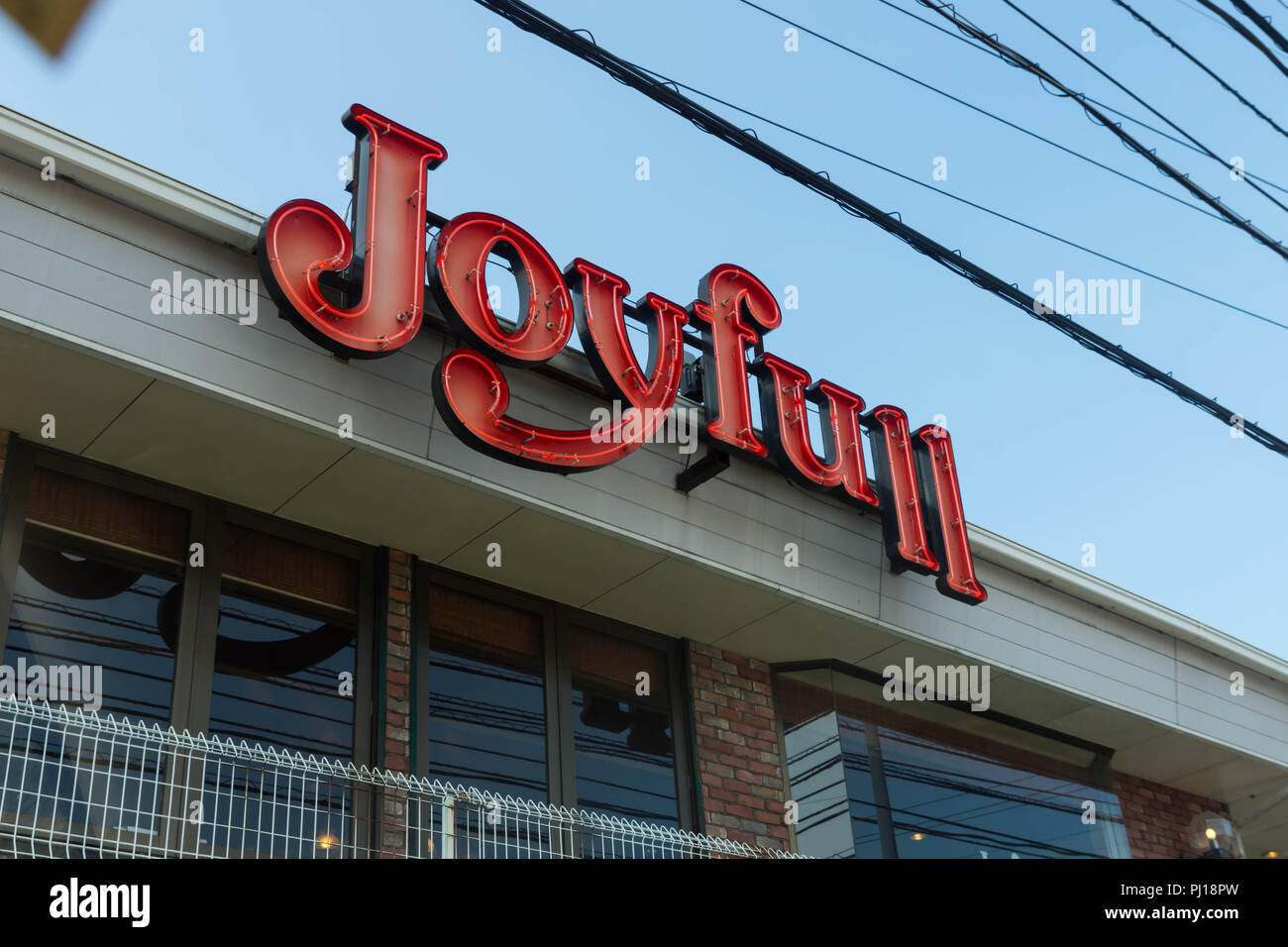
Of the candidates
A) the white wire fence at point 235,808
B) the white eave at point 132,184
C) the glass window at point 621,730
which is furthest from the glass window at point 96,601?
the glass window at point 621,730

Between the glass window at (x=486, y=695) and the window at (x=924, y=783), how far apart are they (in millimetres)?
2302

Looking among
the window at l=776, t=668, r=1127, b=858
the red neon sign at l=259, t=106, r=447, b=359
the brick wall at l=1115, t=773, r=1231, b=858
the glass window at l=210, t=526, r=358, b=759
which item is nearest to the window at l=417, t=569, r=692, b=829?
the glass window at l=210, t=526, r=358, b=759

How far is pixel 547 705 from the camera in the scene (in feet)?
30.7

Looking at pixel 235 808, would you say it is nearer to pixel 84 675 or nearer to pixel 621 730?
pixel 84 675

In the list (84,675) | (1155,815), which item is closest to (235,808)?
(84,675)

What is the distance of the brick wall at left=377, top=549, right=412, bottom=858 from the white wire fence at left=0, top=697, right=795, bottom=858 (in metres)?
0.02

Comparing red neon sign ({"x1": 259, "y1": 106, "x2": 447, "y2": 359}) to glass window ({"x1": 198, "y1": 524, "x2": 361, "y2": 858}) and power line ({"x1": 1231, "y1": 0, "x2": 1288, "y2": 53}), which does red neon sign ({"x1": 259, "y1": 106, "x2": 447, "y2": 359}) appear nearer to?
glass window ({"x1": 198, "y1": 524, "x2": 361, "y2": 858})

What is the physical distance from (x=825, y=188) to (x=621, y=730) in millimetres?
4116

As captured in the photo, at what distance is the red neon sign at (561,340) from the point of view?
7828mm

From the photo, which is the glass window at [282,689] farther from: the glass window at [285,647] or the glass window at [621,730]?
the glass window at [621,730]

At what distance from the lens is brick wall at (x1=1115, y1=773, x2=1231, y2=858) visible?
41.9 ft
